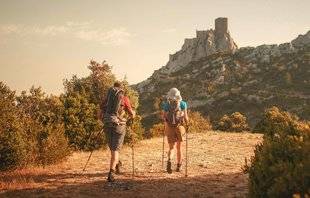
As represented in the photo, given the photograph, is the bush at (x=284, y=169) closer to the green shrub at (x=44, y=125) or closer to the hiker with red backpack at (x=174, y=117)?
the hiker with red backpack at (x=174, y=117)

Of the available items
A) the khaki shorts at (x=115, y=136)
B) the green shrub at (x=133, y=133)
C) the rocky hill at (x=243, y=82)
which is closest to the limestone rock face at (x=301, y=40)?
the rocky hill at (x=243, y=82)

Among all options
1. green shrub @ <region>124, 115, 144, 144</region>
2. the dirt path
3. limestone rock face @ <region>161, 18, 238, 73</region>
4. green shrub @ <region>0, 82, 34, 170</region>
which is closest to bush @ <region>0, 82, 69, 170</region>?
green shrub @ <region>0, 82, 34, 170</region>

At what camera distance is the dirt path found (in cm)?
979

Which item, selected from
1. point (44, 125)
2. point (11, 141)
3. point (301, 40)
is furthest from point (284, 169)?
point (301, 40)

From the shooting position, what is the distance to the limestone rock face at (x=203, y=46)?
13250 cm

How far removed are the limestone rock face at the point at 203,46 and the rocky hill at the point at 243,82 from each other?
2.73 meters

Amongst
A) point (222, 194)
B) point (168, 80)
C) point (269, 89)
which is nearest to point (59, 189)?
point (222, 194)

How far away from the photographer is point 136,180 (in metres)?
11.2

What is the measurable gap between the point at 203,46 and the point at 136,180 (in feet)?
414

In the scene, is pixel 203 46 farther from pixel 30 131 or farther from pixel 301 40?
pixel 30 131

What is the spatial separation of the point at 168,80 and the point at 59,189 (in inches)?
3844

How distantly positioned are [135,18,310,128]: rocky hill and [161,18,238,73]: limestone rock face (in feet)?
8.94

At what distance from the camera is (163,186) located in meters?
10.5

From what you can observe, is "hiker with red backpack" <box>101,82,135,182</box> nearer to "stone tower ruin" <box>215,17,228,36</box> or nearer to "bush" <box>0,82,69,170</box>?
"bush" <box>0,82,69,170</box>
